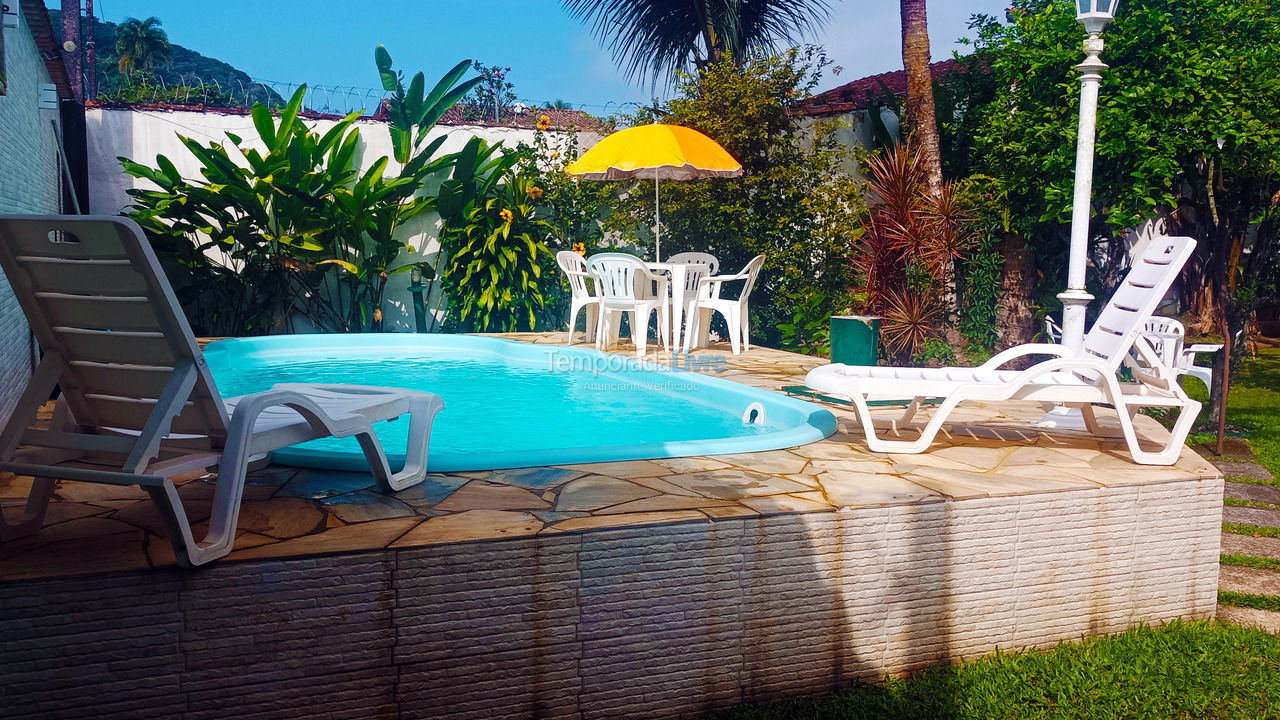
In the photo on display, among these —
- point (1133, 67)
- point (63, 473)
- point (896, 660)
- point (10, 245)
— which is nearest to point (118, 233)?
point (10, 245)

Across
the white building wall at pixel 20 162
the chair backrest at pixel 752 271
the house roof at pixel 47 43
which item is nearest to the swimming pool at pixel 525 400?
the chair backrest at pixel 752 271

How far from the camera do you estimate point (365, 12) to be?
8500cm

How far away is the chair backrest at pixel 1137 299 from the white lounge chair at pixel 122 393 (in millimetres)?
3487

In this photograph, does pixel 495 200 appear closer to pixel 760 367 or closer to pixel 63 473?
pixel 760 367

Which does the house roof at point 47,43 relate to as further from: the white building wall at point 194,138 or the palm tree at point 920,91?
the palm tree at point 920,91

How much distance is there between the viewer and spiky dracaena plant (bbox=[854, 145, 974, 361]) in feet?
28.7

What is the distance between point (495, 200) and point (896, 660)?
9028 millimetres

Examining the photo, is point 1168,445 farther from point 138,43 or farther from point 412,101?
point 138,43

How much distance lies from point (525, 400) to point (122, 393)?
433cm

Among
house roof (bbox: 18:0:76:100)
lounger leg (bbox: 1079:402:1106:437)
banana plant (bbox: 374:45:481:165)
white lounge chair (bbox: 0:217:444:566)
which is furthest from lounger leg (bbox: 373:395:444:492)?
banana plant (bbox: 374:45:481:165)

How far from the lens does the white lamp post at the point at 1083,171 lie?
460 cm

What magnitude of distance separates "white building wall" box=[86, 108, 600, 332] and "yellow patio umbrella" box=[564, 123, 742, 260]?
3.12 meters

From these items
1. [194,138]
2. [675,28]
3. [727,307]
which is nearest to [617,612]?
[727,307]

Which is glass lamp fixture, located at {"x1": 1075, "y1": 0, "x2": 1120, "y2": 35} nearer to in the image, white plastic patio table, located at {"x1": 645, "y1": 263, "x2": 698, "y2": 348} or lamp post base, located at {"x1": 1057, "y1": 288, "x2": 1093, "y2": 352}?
lamp post base, located at {"x1": 1057, "y1": 288, "x2": 1093, "y2": 352}
